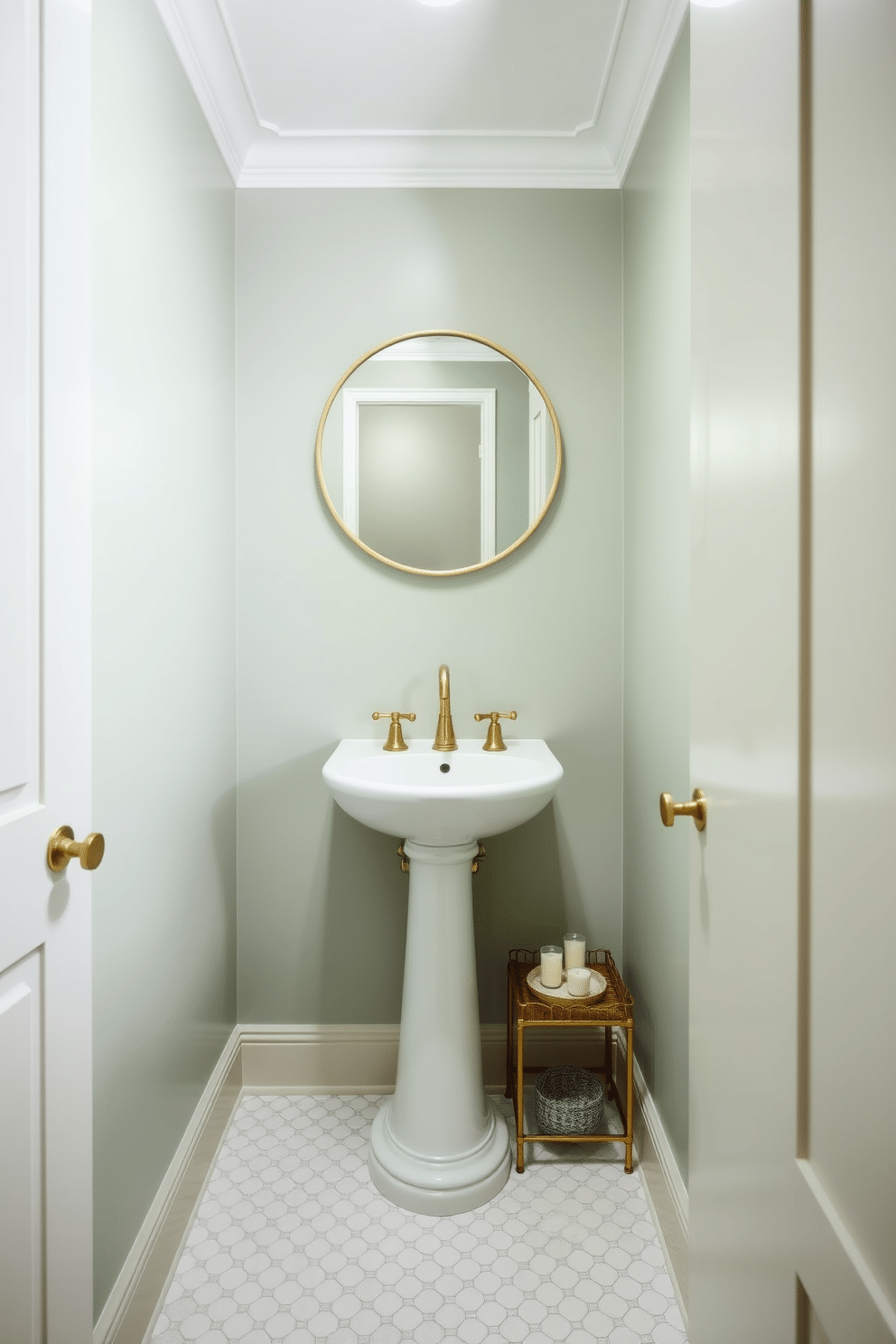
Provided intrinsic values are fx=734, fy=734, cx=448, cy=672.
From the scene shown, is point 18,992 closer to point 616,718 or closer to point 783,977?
point 783,977

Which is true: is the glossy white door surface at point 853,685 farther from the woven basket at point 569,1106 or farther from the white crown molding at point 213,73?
the white crown molding at point 213,73

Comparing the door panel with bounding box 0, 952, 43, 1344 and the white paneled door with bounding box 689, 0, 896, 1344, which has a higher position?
the white paneled door with bounding box 689, 0, 896, 1344

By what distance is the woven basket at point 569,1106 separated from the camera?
1651 millimetres

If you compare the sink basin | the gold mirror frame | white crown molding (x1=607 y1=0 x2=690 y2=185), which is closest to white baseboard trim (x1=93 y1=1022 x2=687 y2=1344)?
the sink basin

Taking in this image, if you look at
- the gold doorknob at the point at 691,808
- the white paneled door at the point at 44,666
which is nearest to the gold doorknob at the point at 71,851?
the white paneled door at the point at 44,666

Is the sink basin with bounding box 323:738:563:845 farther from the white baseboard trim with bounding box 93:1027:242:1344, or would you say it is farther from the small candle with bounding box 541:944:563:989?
the white baseboard trim with bounding box 93:1027:242:1344

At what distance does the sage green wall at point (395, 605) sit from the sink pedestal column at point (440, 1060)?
315 mm

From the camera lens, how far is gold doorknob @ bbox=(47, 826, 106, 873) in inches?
32.4

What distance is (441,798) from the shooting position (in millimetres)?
1428

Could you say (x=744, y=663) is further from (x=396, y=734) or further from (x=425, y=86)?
(x=425, y=86)

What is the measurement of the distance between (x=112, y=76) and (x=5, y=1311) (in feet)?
5.39

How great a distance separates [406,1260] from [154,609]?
1339 mm

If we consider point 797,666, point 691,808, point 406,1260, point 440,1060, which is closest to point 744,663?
point 797,666

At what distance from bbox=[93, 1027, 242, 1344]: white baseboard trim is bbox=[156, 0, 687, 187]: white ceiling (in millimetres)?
2193
